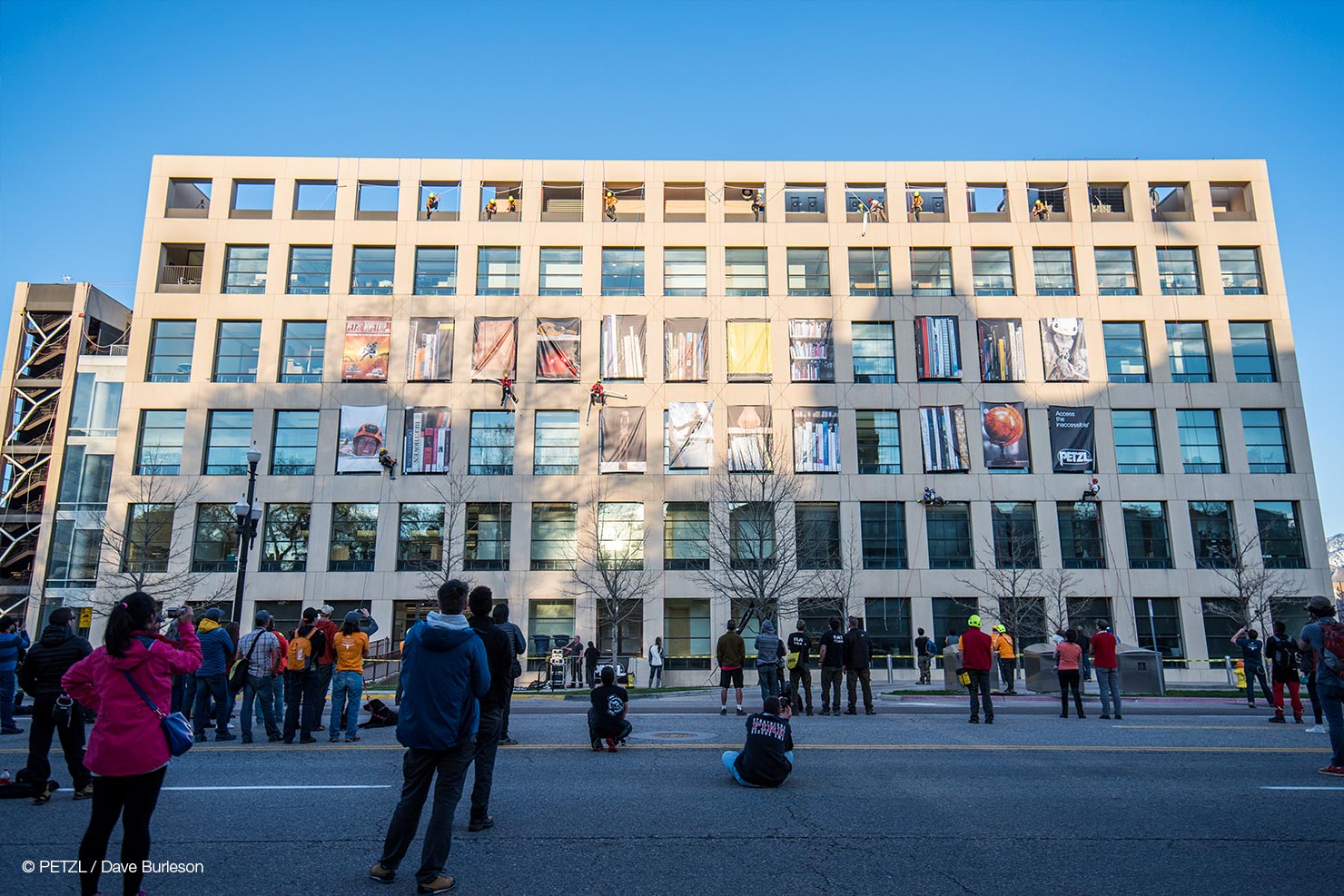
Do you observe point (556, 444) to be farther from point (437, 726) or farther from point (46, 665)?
point (437, 726)

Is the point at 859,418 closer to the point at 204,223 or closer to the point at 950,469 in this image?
the point at 950,469

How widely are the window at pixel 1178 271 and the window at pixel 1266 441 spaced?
23.0 feet

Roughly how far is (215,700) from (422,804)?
364 inches

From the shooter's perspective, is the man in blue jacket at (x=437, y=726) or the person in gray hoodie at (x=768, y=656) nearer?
the man in blue jacket at (x=437, y=726)

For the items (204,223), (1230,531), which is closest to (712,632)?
(1230,531)

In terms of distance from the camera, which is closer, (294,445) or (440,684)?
(440,684)

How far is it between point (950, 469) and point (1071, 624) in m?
9.21

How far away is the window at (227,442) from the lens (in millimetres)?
40469

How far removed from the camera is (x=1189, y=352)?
4241 cm

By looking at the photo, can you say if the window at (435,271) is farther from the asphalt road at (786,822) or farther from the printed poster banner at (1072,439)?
the asphalt road at (786,822)

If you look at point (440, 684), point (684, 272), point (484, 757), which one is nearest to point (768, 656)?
point (484, 757)

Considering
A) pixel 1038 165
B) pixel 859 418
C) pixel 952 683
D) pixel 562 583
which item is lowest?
pixel 952 683

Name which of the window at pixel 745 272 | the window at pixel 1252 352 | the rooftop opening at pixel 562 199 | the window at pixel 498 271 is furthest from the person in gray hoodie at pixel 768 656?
the window at pixel 1252 352

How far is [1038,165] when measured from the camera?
44.1 meters
